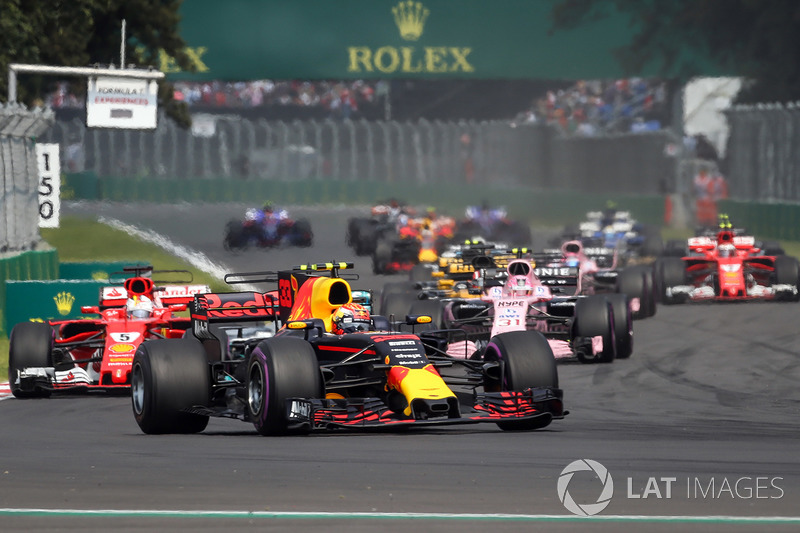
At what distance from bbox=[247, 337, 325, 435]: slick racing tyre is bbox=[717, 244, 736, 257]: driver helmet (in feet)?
46.8

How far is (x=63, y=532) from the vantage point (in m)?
7.70

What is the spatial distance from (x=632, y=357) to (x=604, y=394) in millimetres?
3386

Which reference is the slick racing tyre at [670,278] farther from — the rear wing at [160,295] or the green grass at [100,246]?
the green grass at [100,246]

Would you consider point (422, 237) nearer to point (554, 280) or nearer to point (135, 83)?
point (135, 83)

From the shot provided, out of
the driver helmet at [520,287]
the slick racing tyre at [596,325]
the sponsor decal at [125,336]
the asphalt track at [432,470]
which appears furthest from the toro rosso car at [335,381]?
the driver helmet at [520,287]

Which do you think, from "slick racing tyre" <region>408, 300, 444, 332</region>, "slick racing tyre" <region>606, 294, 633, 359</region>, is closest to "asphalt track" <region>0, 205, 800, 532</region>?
"slick racing tyre" <region>606, 294, 633, 359</region>

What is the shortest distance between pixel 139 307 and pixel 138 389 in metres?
3.75

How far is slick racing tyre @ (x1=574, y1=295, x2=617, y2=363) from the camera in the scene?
56.7 feet

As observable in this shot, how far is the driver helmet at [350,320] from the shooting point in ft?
40.5

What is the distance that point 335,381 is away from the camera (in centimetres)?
1166

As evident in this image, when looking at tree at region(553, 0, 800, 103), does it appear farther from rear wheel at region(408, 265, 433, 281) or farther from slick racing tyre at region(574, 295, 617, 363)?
slick racing tyre at region(574, 295, 617, 363)

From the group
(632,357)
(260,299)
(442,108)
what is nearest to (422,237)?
(632,357)

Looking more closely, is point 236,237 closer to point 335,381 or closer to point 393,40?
point 393,40
